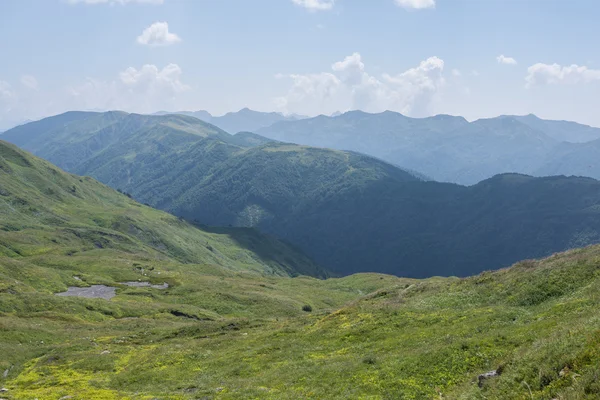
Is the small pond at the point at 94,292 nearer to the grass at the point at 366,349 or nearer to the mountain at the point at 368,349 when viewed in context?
the grass at the point at 366,349

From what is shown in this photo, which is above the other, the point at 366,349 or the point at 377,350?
the point at 377,350

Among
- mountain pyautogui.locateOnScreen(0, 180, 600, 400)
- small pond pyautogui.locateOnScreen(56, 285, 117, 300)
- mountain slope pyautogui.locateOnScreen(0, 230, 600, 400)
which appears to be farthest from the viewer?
small pond pyautogui.locateOnScreen(56, 285, 117, 300)

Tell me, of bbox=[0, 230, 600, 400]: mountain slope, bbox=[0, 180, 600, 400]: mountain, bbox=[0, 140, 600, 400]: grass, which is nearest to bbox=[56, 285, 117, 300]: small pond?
bbox=[0, 140, 600, 400]: grass

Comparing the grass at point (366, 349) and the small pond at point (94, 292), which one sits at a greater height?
the grass at point (366, 349)

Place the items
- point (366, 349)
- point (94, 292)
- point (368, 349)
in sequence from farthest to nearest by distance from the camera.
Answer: point (94, 292) → point (366, 349) → point (368, 349)

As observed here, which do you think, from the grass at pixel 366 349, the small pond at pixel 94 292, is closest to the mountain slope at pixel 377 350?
the grass at pixel 366 349

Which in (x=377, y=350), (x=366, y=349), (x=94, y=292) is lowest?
(x=94, y=292)

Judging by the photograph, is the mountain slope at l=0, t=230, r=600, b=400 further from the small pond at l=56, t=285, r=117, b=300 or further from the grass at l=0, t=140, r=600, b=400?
the small pond at l=56, t=285, r=117, b=300

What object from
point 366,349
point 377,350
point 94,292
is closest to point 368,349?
point 366,349

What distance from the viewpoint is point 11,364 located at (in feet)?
183

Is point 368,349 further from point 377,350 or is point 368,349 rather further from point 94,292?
point 94,292

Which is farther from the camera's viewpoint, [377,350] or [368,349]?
[368,349]

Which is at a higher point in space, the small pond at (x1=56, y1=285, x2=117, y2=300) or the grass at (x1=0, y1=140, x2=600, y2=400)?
the grass at (x1=0, y1=140, x2=600, y2=400)

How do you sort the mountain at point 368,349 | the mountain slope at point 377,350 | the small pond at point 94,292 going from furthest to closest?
the small pond at point 94,292 → the mountain at point 368,349 → the mountain slope at point 377,350
